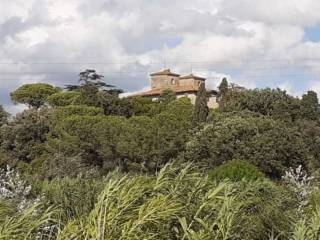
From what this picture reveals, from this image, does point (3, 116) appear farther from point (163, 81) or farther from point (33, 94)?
point (163, 81)

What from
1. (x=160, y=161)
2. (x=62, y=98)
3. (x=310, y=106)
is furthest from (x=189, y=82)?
(x=160, y=161)

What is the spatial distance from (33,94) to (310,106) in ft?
95.3

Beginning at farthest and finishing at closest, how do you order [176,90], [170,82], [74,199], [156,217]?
[170,82], [176,90], [74,199], [156,217]

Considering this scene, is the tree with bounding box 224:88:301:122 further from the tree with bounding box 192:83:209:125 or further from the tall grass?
the tall grass

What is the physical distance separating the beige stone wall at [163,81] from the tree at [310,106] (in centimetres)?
4078

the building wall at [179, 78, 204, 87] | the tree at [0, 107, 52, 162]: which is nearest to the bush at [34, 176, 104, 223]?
the tree at [0, 107, 52, 162]

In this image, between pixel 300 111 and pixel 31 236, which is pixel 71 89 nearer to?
pixel 300 111

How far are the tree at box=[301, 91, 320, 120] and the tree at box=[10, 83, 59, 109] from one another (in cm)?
2697

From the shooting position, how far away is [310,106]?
5344 cm

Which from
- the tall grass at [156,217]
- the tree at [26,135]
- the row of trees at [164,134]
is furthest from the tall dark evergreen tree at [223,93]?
the tall grass at [156,217]

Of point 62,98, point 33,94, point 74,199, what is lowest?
point 33,94

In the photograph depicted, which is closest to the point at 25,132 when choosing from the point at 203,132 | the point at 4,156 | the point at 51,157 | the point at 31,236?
the point at 4,156

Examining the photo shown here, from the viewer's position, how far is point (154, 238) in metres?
5.62

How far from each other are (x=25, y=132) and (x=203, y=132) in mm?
14275
